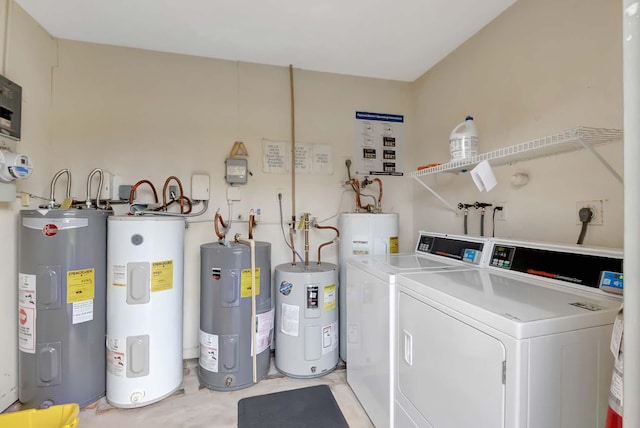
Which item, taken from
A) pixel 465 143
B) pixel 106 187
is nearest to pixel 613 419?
→ pixel 465 143

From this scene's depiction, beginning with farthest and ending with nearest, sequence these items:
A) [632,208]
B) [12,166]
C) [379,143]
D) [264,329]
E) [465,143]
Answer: [379,143], [264,329], [465,143], [12,166], [632,208]

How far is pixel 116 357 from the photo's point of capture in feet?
5.51

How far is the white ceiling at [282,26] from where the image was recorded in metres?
1.70

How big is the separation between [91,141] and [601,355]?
2890mm

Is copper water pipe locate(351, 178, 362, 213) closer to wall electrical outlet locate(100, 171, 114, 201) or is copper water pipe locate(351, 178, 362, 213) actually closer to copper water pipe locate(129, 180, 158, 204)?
copper water pipe locate(129, 180, 158, 204)

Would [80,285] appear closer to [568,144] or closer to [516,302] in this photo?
[516,302]

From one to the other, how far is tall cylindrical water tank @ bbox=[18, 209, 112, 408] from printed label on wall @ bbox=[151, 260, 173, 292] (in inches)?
13.8

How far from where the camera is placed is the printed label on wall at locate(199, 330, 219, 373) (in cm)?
186

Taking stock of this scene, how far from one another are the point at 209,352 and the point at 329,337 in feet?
2.62

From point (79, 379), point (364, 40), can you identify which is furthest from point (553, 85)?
point (79, 379)

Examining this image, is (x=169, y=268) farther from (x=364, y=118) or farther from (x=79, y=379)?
(x=364, y=118)

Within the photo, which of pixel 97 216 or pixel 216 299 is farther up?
pixel 97 216

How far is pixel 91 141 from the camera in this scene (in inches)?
81.4

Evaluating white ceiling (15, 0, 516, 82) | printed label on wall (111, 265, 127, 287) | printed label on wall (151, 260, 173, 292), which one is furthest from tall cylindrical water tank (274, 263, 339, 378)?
white ceiling (15, 0, 516, 82)
